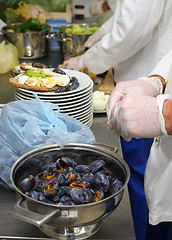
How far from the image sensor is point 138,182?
5.10ft

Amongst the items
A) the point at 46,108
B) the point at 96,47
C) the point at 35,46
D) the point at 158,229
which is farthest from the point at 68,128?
the point at 35,46

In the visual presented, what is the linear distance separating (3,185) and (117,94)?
0.48 metres

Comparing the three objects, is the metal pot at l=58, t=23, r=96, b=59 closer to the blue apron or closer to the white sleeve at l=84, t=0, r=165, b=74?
the white sleeve at l=84, t=0, r=165, b=74

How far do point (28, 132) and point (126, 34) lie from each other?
953mm

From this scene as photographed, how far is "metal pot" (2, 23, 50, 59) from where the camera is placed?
2.25m

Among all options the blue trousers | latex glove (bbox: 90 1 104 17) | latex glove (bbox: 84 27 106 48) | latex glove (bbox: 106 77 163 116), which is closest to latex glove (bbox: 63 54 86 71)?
latex glove (bbox: 84 27 106 48)

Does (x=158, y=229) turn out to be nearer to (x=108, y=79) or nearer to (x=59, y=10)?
(x=108, y=79)

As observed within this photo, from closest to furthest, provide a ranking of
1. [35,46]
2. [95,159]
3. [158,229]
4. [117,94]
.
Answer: [95,159] < [117,94] < [158,229] < [35,46]

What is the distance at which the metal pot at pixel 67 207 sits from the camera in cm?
67

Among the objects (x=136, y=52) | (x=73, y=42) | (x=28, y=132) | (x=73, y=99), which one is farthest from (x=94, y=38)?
(x=28, y=132)

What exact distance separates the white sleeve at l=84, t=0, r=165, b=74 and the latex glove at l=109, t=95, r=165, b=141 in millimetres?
903

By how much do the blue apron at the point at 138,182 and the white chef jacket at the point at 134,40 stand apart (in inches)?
18.7

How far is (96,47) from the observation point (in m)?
1.84

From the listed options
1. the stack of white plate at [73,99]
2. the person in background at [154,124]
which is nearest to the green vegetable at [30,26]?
the stack of white plate at [73,99]
